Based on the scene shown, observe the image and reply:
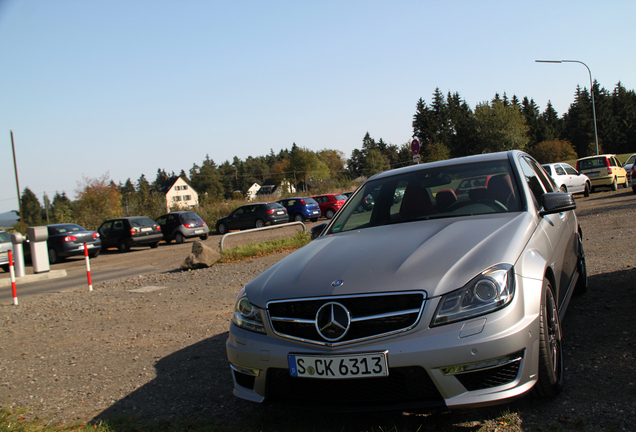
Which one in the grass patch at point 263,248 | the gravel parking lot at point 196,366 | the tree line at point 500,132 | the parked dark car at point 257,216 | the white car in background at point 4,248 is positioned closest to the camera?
the gravel parking lot at point 196,366

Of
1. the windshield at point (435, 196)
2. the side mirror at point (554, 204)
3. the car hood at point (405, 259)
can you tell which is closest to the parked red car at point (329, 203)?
the windshield at point (435, 196)

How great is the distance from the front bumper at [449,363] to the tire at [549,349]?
103mm

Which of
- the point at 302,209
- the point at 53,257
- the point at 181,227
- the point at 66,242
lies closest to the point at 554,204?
the point at 66,242

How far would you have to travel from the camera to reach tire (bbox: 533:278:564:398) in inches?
106

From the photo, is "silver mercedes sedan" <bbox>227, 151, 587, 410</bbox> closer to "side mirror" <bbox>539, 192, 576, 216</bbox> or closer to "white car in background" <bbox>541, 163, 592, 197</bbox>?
"side mirror" <bbox>539, 192, 576, 216</bbox>

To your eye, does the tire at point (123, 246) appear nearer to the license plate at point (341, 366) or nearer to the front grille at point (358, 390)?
the front grille at point (358, 390)

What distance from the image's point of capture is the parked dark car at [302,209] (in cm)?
3156

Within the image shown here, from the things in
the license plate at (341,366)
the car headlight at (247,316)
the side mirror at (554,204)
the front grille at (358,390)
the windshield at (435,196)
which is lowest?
the front grille at (358,390)

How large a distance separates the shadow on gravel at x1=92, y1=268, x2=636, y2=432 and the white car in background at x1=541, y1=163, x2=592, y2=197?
A: 695 inches

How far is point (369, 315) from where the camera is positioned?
2549 millimetres

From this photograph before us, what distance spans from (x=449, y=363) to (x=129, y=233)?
2326cm

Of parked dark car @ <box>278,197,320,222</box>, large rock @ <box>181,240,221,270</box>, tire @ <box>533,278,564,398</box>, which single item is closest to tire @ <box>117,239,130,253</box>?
parked dark car @ <box>278,197,320,222</box>

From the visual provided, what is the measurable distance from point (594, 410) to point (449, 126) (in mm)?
101541

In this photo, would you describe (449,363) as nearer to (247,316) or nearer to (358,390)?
(358,390)
